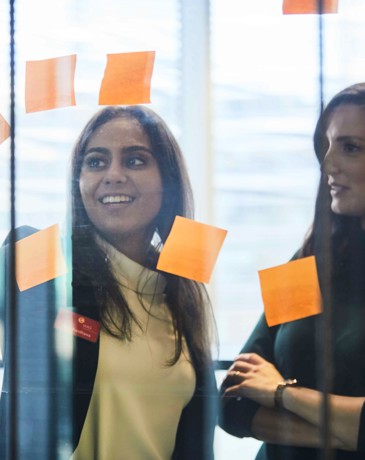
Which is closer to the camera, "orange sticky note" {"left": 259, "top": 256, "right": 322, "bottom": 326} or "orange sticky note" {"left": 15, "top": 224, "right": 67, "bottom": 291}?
"orange sticky note" {"left": 259, "top": 256, "right": 322, "bottom": 326}

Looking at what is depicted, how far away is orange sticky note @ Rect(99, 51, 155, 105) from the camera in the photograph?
2.35 meters

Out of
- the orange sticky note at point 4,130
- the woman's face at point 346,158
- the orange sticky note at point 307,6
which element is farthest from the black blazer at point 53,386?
the orange sticky note at point 307,6

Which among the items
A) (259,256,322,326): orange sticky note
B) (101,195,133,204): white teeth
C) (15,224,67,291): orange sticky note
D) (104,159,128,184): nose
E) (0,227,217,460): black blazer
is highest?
(104,159,128,184): nose

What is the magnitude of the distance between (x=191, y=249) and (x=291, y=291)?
11.2 inches

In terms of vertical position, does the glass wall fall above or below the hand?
above

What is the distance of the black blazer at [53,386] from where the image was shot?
2.30 m

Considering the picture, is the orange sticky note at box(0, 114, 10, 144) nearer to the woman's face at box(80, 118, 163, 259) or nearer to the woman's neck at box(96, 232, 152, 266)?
the woman's face at box(80, 118, 163, 259)

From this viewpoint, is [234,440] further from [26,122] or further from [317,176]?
[26,122]

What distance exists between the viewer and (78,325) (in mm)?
2359

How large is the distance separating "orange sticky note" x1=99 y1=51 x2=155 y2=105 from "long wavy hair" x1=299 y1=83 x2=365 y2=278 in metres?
0.47

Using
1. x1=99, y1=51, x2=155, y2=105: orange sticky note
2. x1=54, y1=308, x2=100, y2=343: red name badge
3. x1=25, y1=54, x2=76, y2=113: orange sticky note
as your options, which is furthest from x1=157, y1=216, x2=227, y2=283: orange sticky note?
x1=25, y1=54, x2=76, y2=113: orange sticky note

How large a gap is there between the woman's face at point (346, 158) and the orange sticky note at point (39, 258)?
0.75m

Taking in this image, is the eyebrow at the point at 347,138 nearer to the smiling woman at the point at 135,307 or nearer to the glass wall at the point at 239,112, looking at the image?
the glass wall at the point at 239,112

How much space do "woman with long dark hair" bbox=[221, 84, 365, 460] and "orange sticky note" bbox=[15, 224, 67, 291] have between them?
556 millimetres
